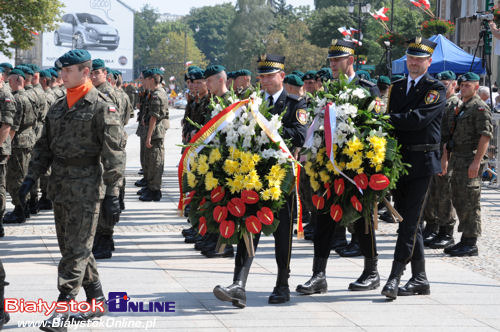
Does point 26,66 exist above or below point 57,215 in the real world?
above

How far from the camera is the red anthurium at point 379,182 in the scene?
291 inches

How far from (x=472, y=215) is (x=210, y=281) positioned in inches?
144

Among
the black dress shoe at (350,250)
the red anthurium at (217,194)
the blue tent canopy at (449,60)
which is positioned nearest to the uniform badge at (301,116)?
the red anthurium at (217,194)

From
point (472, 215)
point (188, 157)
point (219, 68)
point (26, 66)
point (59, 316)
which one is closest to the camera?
point (59, 316)

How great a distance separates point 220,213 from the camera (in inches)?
280

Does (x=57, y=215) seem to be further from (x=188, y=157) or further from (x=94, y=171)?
(x=188, y=157)

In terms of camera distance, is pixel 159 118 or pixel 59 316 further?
pixel 159 118

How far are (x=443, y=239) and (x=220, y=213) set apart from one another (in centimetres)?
456

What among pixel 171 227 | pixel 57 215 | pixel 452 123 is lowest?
pixel 171 227

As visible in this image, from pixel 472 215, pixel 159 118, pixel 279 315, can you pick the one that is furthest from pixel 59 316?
pixel 159 118

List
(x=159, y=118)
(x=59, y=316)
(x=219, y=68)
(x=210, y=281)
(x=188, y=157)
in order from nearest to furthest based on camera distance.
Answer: (x=59, y=316)
(x=188, y=157)
(x=210, y=281)
(x=219, y=68)
(x=159, y=118)

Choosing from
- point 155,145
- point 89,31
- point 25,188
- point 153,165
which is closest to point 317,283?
point 25,188

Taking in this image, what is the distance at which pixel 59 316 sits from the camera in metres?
6.16

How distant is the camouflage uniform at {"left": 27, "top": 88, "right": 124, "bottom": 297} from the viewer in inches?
253
